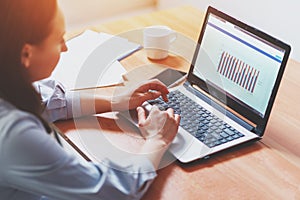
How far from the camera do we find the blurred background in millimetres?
2229

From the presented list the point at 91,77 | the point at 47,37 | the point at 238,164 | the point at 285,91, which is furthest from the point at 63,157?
the point at 285,91

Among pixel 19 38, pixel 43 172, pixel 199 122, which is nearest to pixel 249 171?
pixel 199 122

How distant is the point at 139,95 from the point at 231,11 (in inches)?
57.6

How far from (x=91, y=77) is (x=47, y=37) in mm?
610

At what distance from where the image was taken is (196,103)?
1272 mm

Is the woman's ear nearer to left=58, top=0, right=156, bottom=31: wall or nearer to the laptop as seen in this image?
the laptop

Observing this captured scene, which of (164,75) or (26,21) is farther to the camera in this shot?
(164,75)

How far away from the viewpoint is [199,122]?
1184mm

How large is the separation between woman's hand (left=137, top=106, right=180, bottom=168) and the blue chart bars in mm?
202

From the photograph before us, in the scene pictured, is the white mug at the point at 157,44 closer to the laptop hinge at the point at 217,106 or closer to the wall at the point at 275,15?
the laptop hinge at the point at 217,106

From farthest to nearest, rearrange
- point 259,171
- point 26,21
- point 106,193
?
point 259,171
point 106,193
point 26,21

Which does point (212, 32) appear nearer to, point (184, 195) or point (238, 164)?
point (238, 164)

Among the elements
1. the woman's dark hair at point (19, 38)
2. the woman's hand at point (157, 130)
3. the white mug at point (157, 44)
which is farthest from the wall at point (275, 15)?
the woman's dark hair at point (19, 38)

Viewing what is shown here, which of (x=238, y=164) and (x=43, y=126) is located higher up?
(x=43, y=126)
